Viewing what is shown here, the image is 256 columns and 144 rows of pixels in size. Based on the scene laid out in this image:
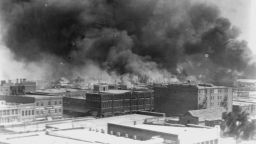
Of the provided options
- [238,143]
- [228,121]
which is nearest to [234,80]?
[228,121]

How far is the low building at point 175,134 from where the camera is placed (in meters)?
26.7

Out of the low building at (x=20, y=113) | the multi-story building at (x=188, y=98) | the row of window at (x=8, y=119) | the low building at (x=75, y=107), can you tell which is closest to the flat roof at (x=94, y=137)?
the row of window at (x=8, y=119)

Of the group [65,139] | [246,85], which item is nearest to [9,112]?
[65,139]

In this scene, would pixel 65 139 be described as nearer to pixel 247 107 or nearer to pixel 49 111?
pixel 49 111

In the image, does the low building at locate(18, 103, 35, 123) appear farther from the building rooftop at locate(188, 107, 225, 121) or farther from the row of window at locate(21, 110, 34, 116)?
the building rooftop at locate(188, 107, 225, 121)

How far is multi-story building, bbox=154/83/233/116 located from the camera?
4512cm

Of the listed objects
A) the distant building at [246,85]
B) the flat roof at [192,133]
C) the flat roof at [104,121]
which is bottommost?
the flat roof at [104,121]

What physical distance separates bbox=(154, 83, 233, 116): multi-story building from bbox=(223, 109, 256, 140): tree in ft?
27.3

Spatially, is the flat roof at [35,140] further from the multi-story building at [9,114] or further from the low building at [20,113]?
the low building at [20,113]

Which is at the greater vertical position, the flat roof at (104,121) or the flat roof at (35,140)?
the flat roof at (35,140)

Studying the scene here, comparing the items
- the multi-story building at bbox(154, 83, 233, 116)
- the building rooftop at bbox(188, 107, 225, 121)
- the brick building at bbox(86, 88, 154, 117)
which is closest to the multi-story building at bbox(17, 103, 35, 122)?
the brick building at bbox(86, 88, 154, 117)

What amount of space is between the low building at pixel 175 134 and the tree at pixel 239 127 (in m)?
4.97

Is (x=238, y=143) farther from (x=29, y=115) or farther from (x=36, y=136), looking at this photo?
(x=29, y=115)

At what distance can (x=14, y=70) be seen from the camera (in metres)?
75.9
